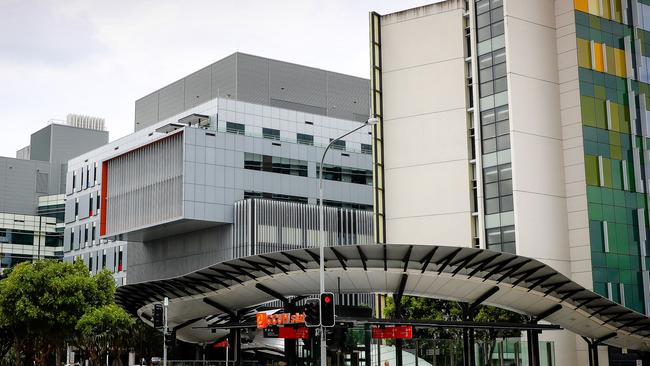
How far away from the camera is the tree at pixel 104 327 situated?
59375 millimetres

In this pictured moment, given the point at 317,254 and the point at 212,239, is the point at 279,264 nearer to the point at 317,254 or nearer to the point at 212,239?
the point at 317,254

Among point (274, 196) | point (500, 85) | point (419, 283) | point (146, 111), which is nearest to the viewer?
point (419, 283)

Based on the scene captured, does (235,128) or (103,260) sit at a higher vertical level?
(235,128)

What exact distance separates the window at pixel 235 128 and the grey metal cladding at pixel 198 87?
416 inches

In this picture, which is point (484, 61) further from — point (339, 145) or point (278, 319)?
point (339, 145)

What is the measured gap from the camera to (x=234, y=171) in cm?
8362

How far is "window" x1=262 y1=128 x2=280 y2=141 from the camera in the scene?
8919 cm

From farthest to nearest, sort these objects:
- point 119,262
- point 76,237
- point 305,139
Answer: point 76,237 → point 119,262 → point 305,139

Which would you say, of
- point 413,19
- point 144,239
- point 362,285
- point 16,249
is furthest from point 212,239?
point 16,249

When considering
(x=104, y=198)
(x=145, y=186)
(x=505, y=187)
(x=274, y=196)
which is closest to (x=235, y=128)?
(x=274, y=196)

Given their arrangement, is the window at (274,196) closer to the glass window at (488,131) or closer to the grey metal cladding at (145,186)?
the grey metal cladding at (145,186)

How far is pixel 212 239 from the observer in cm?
8369

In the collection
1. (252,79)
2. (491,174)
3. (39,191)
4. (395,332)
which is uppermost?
(252,79)

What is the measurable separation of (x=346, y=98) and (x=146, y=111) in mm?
25071
